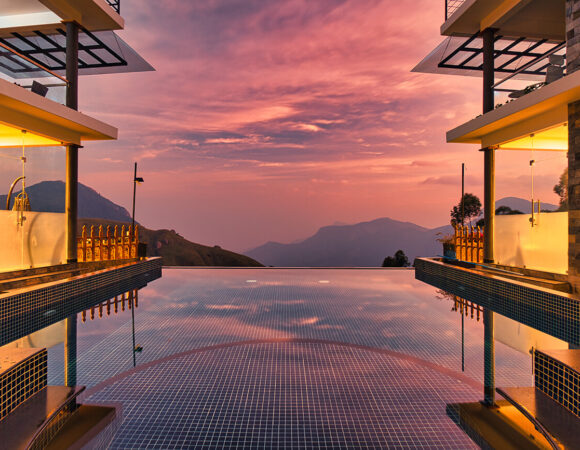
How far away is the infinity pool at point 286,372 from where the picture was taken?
269 cm

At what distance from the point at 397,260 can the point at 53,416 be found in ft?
59.0

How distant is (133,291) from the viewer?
28.0 ft

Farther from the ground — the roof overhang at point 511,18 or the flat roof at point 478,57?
the flat roof at point 478,57

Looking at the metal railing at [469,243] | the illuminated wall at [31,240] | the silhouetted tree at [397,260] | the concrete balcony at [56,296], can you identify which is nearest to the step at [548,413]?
→ the concrete balcony at [56,296]

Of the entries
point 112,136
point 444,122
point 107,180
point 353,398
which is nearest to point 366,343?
point 353,398

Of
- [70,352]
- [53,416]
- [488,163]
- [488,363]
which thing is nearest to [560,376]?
[488,363]

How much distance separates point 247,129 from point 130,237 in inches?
521

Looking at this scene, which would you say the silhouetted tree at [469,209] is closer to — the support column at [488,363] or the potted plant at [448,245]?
the potted plant at [448,245]

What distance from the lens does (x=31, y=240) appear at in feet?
25.5

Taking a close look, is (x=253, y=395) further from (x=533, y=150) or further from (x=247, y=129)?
(x=247, y=129)

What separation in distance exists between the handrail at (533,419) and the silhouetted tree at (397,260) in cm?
1559

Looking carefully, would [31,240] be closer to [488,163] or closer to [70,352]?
[70,352]

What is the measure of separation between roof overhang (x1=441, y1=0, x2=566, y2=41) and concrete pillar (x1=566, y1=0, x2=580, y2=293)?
7.42 ft

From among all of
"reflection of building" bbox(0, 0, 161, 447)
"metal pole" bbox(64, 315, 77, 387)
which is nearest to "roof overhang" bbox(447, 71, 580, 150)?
"metal pole" bbox(64, 315, 77, 387)
